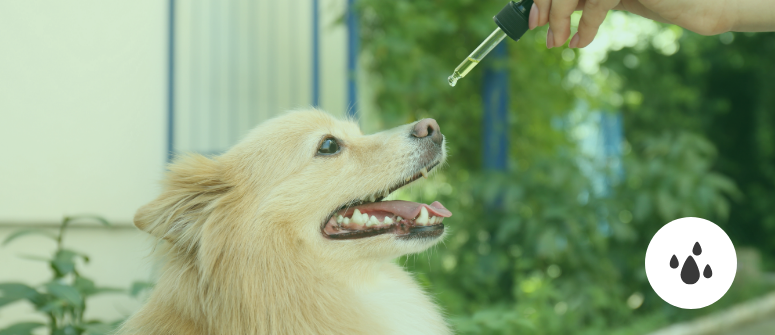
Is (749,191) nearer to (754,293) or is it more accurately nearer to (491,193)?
(754,293)

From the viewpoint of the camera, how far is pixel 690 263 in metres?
2.57

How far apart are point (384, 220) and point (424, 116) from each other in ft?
9.26

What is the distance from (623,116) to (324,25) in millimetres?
3693

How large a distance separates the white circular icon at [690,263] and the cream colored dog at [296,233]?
139 centimetres

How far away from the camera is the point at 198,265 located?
158 cm

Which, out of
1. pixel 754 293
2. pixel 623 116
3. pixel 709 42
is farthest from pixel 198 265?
pixel 709 42

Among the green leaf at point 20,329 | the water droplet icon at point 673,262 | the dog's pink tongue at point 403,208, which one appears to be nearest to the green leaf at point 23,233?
the green leaf at point 20,329

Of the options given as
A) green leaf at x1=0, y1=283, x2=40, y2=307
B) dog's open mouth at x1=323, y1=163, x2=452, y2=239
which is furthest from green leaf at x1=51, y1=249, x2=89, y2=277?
dog's open mouth at x1=323, y1=163, x2=452, y2=239

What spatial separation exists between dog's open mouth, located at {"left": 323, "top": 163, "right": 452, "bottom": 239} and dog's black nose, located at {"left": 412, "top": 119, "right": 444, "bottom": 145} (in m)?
0.12

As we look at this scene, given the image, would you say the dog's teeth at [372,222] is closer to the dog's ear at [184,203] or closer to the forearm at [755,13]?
the dog's ear at [184,203]

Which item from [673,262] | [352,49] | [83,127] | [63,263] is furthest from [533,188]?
[63,263]

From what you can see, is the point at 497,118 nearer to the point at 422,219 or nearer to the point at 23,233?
the point at 422,219

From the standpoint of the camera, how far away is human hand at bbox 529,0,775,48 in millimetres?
1621

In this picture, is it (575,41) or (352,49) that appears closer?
(575,41)
